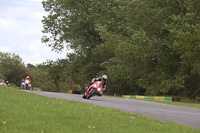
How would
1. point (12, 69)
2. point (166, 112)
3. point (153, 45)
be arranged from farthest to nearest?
point (12, 69)
point (153, 45)
point (166, 112)

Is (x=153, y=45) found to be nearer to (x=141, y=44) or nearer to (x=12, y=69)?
(x=141, y=44)

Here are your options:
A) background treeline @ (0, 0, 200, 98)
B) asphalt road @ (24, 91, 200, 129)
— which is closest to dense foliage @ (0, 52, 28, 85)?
background treeline @ (0, 0, 200, 98)

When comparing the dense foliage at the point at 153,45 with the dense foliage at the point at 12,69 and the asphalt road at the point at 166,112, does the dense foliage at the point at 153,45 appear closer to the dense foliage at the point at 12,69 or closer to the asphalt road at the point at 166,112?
the asphalt road at the point at 166,112

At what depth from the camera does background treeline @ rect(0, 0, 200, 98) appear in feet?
101

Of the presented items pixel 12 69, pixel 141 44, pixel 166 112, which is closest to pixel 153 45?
pixel 141 44

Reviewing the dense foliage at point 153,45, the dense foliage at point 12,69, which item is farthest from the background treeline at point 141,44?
the dense foliage at point 12,69

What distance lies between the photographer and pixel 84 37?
50.5m

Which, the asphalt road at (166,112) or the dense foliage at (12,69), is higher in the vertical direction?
the dense foliage at (12,69)

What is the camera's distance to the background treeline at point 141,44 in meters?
30.8

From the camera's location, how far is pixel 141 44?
3353cm

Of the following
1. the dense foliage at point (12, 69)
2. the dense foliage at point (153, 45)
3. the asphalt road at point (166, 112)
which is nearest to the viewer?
the asphalt road at point (166, 112)

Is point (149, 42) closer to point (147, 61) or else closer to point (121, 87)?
point (147, 61)

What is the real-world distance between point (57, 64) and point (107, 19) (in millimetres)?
12070

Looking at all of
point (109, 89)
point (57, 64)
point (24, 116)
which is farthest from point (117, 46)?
point (24, 116)
